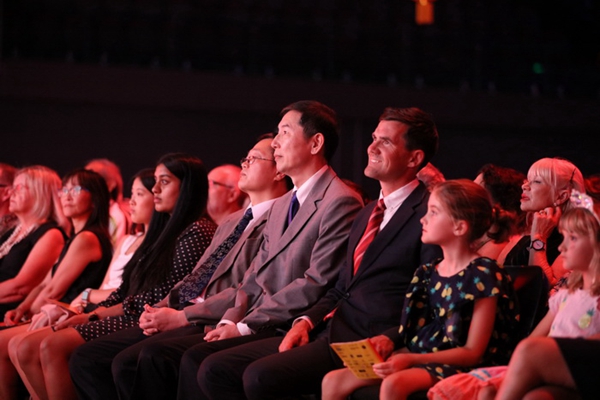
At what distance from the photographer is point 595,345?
2398mm

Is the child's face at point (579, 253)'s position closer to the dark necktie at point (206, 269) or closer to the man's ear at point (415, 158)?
the man's ear at point (415, 158)

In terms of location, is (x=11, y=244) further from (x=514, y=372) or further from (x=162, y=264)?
(x=514, y=372)

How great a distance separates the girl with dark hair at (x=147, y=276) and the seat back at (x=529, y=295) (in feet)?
6.35

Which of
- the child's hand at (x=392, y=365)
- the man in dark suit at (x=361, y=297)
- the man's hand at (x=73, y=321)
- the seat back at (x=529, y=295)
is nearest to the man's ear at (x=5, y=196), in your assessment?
the man's hand at (x=73, y=321)

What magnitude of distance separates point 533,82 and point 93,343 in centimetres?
656

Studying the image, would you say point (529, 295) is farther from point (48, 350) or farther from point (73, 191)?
point (73, 191)

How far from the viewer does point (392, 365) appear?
2688mm

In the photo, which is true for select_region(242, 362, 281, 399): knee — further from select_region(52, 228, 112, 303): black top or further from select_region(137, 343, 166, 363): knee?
select_region(52, 228, 112, 303): black top

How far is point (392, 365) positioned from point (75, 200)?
299cm

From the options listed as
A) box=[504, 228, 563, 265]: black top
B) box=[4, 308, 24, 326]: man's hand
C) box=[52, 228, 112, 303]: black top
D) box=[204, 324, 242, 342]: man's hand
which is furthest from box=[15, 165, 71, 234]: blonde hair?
box=[504, 228, 563, 265]: black top

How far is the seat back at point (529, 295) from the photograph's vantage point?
2879 millimetres

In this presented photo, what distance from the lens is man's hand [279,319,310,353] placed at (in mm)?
3227

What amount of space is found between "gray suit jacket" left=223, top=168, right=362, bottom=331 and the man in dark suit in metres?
0.09

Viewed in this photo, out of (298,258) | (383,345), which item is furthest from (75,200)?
(383,345)
